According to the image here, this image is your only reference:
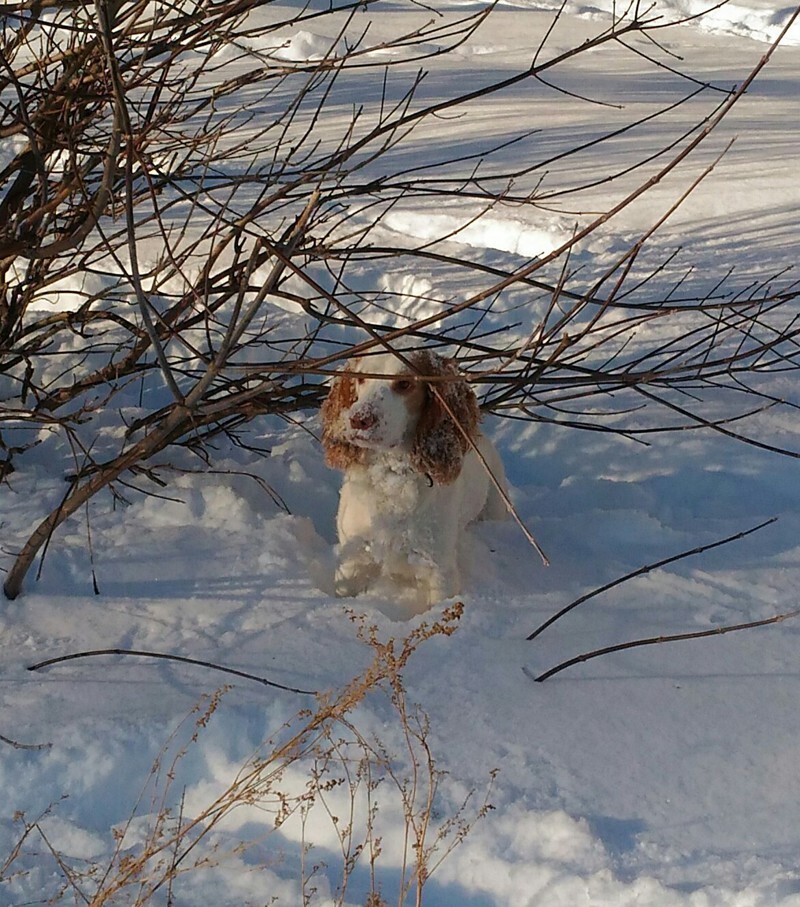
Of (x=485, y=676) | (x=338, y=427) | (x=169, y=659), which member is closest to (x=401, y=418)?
(x=338, y=427)

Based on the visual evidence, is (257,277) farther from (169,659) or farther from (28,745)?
(28,745)

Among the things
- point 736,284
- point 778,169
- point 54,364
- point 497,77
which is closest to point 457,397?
point 54,364

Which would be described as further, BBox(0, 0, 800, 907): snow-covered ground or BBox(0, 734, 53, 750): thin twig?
BBox(0, 734, 53, 750): thin twig

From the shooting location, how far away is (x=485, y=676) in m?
2.88

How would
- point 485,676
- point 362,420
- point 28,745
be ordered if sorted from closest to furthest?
point 28,745, point 485,676, point 362,420

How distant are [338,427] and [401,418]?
219 mm

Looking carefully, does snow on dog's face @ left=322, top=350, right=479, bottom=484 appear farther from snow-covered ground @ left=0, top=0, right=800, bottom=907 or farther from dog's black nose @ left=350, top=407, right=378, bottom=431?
snow-covered ground @ left=0, top=0, right=800, bottom=907

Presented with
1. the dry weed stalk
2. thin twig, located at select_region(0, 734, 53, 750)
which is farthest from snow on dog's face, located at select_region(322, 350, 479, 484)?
thin twig, located at select_region(0, 734, 53, 750)

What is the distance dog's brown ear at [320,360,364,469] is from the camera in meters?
3.42

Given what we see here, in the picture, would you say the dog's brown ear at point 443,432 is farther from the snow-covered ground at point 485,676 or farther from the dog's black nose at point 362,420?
the snow-covered ground at point 485,676

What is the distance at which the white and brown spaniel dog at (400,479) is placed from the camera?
3314 millimetres

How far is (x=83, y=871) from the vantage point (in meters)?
2.20

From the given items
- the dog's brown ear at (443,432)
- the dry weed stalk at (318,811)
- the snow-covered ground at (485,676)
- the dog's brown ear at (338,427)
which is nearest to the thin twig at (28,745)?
the snow-covered ground at (485,676)

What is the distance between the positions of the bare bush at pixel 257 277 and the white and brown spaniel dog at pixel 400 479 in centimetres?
16
